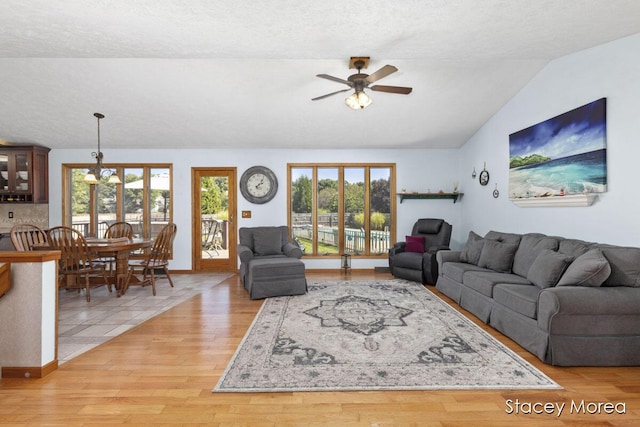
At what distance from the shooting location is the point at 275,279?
445 centimetres

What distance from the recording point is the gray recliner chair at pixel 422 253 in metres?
5.14

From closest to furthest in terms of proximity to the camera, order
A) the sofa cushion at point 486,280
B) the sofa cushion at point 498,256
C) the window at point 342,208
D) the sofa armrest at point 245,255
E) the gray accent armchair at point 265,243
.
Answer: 1. the sofa cushion at point 486,280
2. the sofa cushion at point 498,256
3. the sofa armrest at point 245,255
4. the gray accent armchair at point 265,243
5. the window at point 342,208

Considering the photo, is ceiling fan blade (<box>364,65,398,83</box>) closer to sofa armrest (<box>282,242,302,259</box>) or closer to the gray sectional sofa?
the gray sectional sofa

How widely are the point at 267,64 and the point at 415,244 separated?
3.79m

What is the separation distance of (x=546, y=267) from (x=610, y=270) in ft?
1.50

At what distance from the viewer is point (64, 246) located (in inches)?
168

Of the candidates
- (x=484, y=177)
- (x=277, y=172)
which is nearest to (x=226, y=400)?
(x=277, y=172)

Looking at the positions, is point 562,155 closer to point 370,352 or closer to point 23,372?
point 370,352

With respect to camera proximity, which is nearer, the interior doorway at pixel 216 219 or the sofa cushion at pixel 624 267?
the sofa cushion at pixel 624 267

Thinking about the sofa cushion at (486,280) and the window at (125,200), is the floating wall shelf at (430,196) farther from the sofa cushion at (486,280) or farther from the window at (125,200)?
the window at (125,200)

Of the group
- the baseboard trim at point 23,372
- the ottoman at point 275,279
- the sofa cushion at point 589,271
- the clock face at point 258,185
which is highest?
the clock face at point 258,185

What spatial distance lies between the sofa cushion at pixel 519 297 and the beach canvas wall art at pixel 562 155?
132 centimetres

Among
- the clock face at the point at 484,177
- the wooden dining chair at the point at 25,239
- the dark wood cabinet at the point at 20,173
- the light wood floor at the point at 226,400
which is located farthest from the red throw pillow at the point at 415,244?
the dark wood cabinet at the point at 20,173

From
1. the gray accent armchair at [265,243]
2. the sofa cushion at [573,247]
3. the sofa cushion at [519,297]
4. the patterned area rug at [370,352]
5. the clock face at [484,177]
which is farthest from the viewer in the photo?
the clock face at [484,177]
